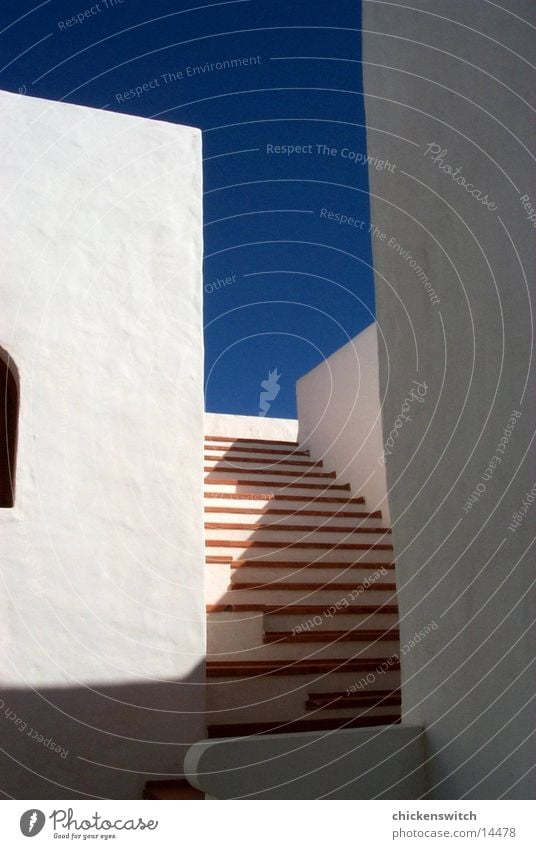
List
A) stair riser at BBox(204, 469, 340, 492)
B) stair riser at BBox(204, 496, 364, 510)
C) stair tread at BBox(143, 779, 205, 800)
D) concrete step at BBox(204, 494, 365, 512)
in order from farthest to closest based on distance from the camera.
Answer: stair riser at BBox(204, 469, 340, 492) → concrete step at BBox(204, 494, 365, 512) → stair riser at BBox(204, 496, 364, 510) → stair tread at BBox(143, 779, 205, 800)

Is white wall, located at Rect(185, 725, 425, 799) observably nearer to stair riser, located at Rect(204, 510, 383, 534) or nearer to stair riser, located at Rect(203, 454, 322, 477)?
stair riser, located at Rect(204, 510, 383, 534)

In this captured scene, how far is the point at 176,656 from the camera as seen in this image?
351cm

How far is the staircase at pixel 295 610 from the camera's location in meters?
3.65

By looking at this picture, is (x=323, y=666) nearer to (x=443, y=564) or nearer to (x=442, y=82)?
(x=443, y=564)

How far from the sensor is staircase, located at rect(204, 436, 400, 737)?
144 inches

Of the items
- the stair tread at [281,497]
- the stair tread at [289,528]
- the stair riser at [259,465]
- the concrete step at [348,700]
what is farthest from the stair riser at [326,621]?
the stair riser at [259,465]

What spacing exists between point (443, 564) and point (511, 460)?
0.42 m

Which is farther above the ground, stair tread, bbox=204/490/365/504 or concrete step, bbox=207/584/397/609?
stair tread, bbox=204/490/365/504

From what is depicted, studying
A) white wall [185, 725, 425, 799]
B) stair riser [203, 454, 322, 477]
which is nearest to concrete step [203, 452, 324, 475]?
stair riser [203, 454, 322, 477]

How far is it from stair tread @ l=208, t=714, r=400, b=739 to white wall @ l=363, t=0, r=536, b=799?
137 centimetres

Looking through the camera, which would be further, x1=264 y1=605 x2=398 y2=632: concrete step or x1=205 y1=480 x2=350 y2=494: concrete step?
x1=205 y1=480 x2=350 y2=494: concrete step

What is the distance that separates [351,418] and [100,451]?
2.89 metres

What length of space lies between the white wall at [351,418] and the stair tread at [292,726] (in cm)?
189

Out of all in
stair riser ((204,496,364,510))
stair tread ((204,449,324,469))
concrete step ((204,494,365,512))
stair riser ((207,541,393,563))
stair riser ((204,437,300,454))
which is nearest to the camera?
stair riser ((207,541,393,563))
